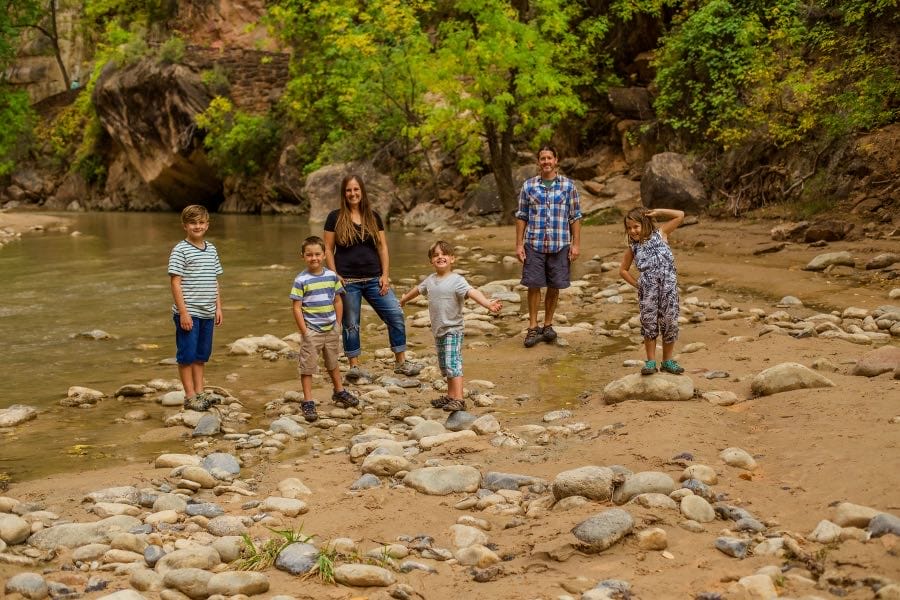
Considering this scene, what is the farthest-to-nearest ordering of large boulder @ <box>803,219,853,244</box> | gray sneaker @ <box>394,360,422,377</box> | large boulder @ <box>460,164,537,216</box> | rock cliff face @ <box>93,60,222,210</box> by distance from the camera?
rock cliff face @ <box>93,60,222,210</box>, large boulder @ <box>460,164,537,216</box>, large boulder @ <box>803,219,853,244</box>, gray sneaker @ <box>394,360,422,377</box>

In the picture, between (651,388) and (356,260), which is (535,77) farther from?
(651,388)

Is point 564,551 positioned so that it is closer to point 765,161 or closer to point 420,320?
point 420,320

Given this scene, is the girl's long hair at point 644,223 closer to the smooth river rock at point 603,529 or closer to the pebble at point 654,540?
the smooth river rock at point 603,529

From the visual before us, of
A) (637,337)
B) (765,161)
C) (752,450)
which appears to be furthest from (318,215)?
(752,450)

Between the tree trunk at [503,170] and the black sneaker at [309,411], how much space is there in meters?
15.0

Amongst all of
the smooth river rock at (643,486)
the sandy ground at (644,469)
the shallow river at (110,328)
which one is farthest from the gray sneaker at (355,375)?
the smooth river rock at (643,486)

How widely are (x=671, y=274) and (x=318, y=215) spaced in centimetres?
2084

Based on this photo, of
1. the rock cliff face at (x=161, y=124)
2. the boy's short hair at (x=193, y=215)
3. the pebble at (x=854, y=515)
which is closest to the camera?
the pebble at (x=854, y=515)

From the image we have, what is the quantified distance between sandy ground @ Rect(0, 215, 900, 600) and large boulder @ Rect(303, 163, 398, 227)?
18081 mm

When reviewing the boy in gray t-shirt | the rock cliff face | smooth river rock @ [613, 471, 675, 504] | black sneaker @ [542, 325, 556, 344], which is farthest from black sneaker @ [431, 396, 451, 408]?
the rock cliff face

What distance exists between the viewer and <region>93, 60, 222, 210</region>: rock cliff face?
35375 millimetres

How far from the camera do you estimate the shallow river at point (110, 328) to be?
6.54 meters

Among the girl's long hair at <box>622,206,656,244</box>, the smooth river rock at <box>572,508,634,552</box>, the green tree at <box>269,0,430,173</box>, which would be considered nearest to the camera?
the smooth river rock at <box>572,508,634,552</box>

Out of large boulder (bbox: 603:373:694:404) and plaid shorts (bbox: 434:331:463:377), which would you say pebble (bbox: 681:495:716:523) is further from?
plaid shorts (bbox: 434:331:463:377)
